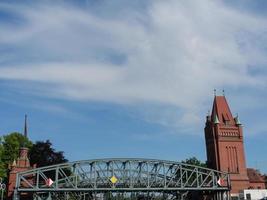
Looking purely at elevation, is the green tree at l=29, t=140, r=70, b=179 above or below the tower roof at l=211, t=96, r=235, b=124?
below

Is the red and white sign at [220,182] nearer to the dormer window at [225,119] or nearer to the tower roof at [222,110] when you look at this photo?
the dormer window at [225,119]

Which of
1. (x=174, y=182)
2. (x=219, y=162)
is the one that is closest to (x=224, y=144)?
(x=219, y=162)

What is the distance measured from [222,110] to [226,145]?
8.70 metres

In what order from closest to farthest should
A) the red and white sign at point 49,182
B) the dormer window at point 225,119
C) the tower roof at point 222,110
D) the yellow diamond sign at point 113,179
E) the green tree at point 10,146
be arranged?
1. the red and white sign at point 49,182
2. the yellow diamond sign at point 113,179
3. the green tree at point 10,146
4. the dormer window at point 225,119
5. the tower roof at point 222,110

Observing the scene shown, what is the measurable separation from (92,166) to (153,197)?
49.8 ft

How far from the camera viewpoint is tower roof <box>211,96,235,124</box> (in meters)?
91.1

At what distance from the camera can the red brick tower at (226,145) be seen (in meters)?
85.5

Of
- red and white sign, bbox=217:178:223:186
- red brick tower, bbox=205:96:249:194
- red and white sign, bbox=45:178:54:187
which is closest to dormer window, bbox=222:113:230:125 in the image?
red brick tower, bbox=205:96:249:194

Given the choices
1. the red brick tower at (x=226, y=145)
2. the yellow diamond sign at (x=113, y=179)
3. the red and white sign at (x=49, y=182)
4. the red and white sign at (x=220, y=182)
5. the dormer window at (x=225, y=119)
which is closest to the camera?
the red and white sign at (x=49, y=182)

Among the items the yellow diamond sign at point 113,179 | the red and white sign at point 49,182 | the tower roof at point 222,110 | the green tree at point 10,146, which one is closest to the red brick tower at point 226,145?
the tower roof at point 222,110

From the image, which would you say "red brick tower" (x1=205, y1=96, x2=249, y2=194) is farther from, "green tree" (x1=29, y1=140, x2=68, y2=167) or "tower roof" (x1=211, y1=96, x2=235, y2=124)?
"green tree" (x1=29, y1=140, x2=68, y2=167)

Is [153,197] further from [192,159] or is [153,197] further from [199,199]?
[192,159]

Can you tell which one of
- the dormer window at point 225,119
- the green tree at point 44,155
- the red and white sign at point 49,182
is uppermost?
→ the dormer window at point 225,119

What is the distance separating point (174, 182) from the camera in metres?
74.0
